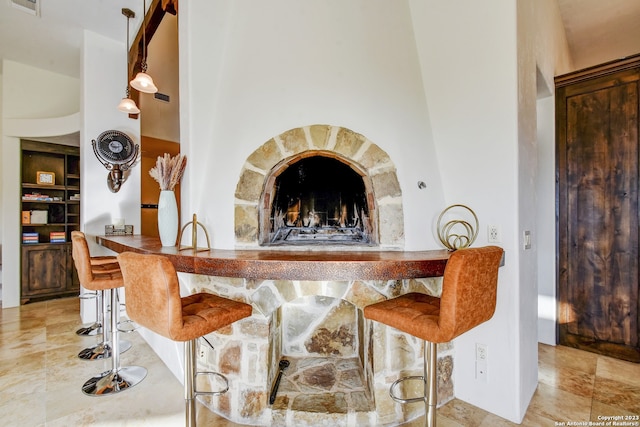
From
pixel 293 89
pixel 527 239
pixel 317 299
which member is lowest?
pixel 317 299

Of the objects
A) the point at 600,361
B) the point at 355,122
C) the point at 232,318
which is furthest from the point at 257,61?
the point at 600,361

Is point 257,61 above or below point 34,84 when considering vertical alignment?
below

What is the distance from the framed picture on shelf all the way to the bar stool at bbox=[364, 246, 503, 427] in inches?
195

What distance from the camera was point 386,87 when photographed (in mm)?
2012

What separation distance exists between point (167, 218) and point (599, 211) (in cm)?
349

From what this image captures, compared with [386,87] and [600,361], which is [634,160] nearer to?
[600,361]

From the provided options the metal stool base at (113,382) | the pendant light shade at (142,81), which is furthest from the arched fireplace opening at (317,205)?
the pendant light shade at (142,81)

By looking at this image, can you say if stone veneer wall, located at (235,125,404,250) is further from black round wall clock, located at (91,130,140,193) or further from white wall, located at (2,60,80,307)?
white wall, located at (2,60,80,307)

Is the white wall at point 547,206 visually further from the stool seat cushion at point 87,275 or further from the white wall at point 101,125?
the white wall at point 101,125

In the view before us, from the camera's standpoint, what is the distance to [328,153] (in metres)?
1.99

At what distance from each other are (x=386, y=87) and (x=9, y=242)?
4.98 meters

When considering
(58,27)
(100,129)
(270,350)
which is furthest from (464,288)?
(58,27)

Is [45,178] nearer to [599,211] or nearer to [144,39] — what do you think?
[144,39]

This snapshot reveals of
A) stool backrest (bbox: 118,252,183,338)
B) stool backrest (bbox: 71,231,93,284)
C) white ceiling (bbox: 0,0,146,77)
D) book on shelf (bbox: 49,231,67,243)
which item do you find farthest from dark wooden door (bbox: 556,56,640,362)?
book on shelf (bbox: 49,231,67,243)
